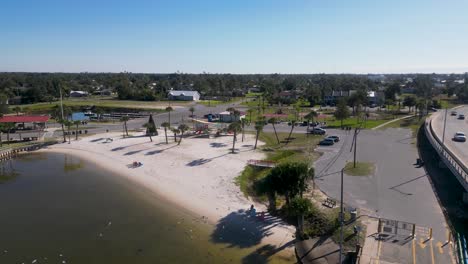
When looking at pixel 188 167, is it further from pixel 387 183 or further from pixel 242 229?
pixel 387 183

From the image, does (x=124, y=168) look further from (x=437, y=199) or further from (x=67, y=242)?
(x=437, y=199)

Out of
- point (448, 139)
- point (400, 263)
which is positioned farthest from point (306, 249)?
point (448, 139)

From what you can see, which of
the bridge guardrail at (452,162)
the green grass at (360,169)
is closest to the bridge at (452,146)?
the bridge guardrail at (452,162)

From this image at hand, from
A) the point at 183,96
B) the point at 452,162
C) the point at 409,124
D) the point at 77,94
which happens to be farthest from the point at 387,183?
the point at 77,94

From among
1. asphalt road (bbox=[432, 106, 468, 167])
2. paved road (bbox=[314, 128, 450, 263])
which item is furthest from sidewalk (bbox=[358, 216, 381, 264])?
asphalt road (bbox=[432, 106, 468, 167])

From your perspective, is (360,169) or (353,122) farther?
(353,122)

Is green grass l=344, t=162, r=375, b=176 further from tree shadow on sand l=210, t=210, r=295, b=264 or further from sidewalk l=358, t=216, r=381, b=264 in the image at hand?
tree shadow on sand l=210, t=210, r=295, b=264
